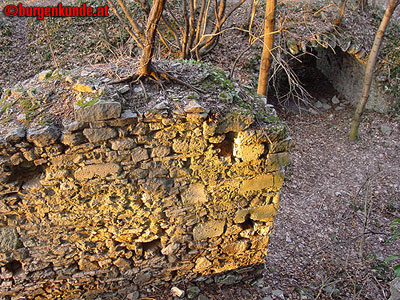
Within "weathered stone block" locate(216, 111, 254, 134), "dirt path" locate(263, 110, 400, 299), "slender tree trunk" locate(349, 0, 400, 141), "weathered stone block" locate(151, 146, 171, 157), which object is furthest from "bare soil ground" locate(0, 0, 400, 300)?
"weathered stone block" locate(216, 111, 254, 134)

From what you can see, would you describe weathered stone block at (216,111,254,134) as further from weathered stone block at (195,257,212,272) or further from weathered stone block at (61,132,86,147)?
weathered stone block at (195,257,212,272)

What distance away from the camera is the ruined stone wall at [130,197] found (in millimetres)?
3129

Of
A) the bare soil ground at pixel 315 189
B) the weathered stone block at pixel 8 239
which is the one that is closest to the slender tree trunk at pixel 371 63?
the bare soil ground at pixel 315 189

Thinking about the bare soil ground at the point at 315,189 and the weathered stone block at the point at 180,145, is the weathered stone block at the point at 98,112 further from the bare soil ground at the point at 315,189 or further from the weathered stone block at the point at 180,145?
the bare soil ground at the point at 315,189

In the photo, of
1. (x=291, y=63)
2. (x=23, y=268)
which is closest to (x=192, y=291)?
(x=23, y=268)

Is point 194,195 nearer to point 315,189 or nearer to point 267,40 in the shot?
point 267,40

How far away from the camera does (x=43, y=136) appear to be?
2.97 meters

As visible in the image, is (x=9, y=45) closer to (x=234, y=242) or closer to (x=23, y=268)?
(x=23, y=268)

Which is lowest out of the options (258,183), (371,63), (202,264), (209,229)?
(202,264)

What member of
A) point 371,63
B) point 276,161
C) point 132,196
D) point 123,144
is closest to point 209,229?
point 132,196

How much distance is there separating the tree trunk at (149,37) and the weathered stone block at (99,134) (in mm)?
798

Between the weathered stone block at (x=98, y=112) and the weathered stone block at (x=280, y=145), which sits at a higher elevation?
the weathered stone block at (x=98, y=112)

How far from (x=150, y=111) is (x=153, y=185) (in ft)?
2.79

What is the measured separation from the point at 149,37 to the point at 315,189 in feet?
18.3
